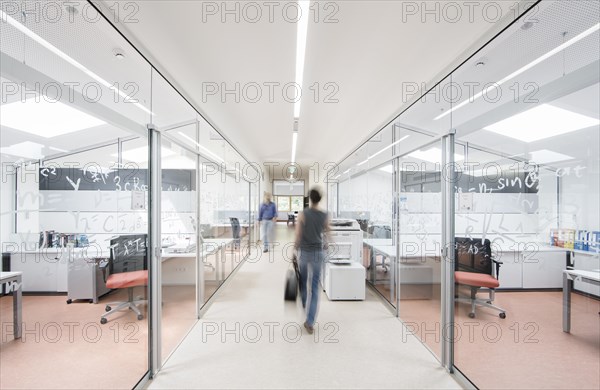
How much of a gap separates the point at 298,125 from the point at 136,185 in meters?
3.86

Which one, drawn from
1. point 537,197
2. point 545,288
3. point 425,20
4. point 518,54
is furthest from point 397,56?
point 545,288

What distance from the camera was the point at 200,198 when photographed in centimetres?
358

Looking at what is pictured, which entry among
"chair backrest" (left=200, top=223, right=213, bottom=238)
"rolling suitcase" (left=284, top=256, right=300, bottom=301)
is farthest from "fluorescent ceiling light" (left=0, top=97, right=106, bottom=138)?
"rolling suitcase" (left=284, top=256, right=300, bottom=301)

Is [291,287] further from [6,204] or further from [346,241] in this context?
[6,204]

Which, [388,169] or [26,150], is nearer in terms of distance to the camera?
[26,150]

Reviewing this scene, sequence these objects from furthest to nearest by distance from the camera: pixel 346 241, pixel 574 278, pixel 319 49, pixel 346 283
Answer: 1. pixel 346 241
2. pixel 346 283
3. pixel 319 49
4. pixel 574 278

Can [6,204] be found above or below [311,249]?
above

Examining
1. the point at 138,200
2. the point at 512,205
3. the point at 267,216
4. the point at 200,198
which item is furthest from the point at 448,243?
the point at 267,216

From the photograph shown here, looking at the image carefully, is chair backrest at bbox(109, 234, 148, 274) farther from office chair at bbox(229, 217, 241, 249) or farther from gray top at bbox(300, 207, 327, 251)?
office chair at bbox(229, 217, 241, 249)

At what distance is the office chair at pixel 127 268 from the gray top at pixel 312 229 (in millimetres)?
1624

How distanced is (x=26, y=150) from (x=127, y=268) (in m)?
1.93

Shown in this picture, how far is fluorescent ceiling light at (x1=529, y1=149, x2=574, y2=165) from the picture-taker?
1.77 m

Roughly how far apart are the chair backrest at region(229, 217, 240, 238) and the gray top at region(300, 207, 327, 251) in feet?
10.8

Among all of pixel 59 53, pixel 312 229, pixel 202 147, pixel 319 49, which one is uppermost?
pixel 319 49
